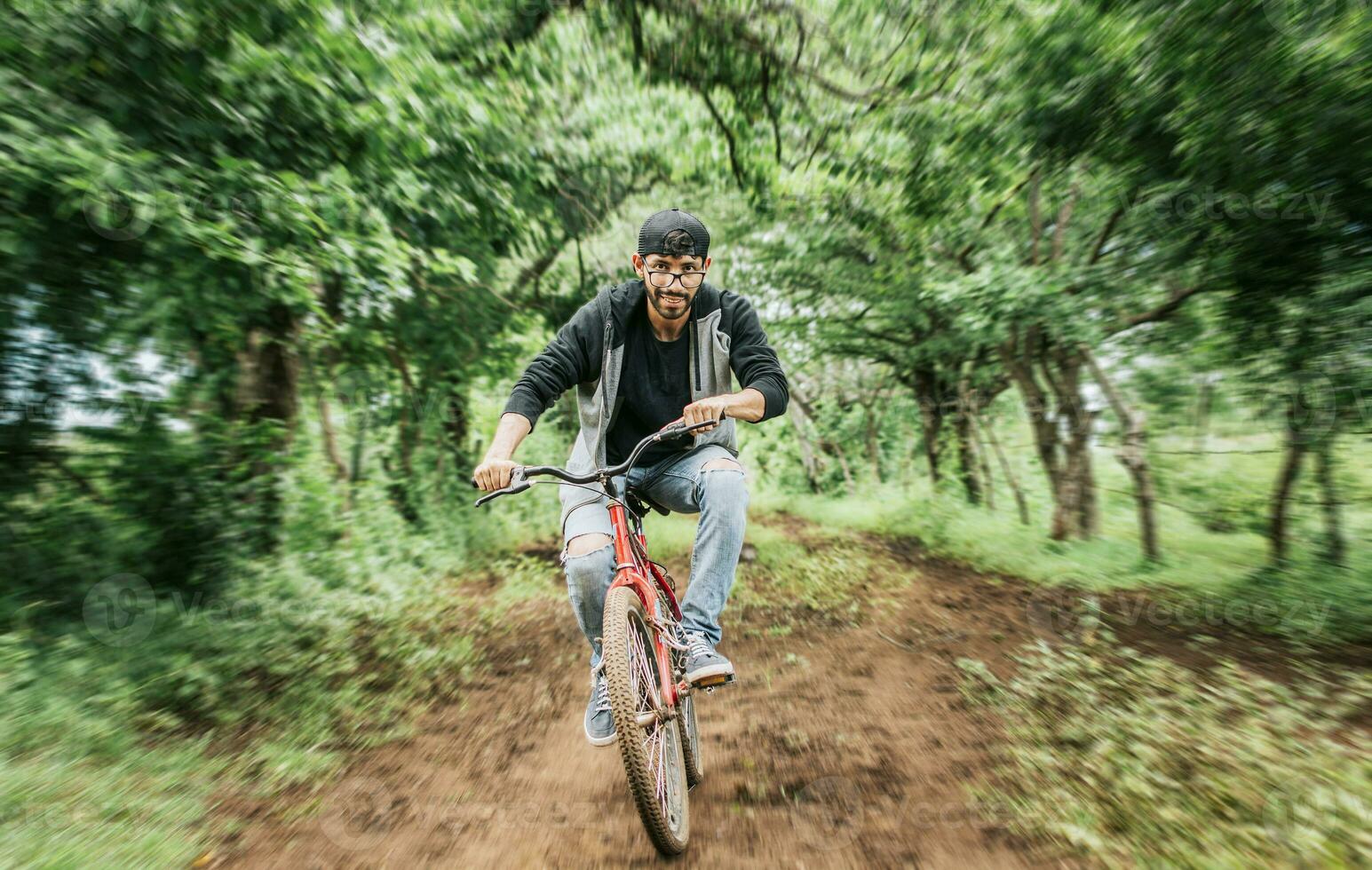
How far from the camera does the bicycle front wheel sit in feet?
6.91

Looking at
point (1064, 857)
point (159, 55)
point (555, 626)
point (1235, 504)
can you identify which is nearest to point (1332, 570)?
point (1235, 504)

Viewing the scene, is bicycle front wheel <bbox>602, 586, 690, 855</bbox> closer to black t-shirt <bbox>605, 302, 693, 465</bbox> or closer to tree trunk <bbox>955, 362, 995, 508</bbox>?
black t-shirt <bbox>605, 302, 693, 465</bbox>

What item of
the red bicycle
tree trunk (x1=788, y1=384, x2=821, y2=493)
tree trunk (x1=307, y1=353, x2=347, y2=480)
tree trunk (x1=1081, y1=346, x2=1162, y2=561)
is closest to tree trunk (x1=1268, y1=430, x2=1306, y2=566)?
tree trunk (x1=1081, y1=346, x2=1162, y2=561)

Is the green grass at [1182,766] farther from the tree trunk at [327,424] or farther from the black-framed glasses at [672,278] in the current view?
the tree trunk at [327,424]

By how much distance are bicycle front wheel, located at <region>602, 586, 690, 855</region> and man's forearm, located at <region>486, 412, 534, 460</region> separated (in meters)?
0.71

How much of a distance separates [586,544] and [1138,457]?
679 cm

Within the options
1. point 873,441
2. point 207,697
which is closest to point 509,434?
point 207,697

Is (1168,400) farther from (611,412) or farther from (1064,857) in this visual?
(611,412)

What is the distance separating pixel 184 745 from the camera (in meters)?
3.30

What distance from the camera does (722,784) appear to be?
3035 mm

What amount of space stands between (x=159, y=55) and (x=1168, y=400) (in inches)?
353

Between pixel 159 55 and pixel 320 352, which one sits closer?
pixel 159 55

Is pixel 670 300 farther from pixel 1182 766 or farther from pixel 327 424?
pixel 327 424

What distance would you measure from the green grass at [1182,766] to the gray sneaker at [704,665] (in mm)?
1261
